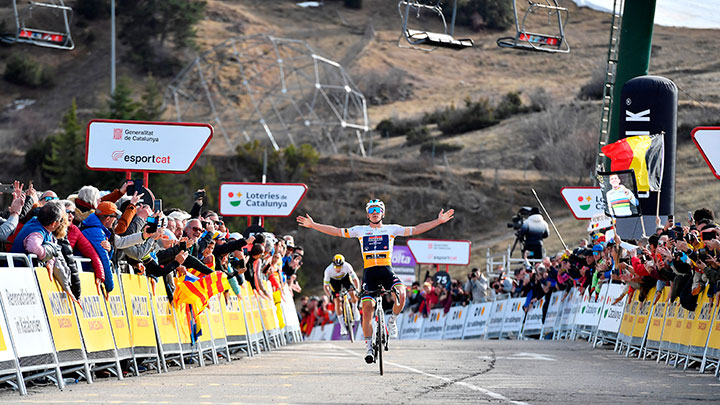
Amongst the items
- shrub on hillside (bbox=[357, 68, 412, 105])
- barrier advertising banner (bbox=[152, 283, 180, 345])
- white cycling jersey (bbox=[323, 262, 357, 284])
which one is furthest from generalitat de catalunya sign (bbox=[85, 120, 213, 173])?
shrub on hillside (bbox=[357, 68, 412, 105])

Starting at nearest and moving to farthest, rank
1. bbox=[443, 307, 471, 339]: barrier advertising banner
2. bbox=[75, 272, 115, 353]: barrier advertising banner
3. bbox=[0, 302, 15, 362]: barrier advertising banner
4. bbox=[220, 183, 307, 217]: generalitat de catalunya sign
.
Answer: bbox=[0, 302, 15, 362]: barrier advertising banner → bbox=[75, 272, 115, 353]: barrier advertising banner → bbox=[220, 183, 307, 217]: generalitat de catalunya sign → bbox=[443, 307, 471, 339]: barrier advertising banner

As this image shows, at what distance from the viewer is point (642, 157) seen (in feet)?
86.6

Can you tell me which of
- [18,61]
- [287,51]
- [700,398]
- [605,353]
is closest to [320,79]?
[287,51]

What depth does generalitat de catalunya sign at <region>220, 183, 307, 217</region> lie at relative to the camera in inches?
1094

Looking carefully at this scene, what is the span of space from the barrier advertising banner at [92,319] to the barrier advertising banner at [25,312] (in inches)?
35.8

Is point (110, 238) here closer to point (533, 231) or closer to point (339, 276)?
point (339, 276)

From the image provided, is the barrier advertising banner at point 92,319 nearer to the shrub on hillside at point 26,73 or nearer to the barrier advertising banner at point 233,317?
the barrier advertising banner at point 233,317

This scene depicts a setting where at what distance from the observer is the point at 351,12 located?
142 metres

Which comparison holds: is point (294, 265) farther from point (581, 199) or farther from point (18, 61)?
point (18, 61)

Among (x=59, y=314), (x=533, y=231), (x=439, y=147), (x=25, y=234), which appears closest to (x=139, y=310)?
(x=59, y=314)

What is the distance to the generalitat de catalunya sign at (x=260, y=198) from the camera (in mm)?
27797

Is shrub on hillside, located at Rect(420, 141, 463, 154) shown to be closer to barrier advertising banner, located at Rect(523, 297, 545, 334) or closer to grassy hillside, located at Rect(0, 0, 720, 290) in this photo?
grassy hillside, located at Rect(0, 0, 720, 290)

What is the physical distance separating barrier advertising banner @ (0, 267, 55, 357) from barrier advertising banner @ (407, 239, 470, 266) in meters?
36.3

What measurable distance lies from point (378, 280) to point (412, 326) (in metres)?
25.2
